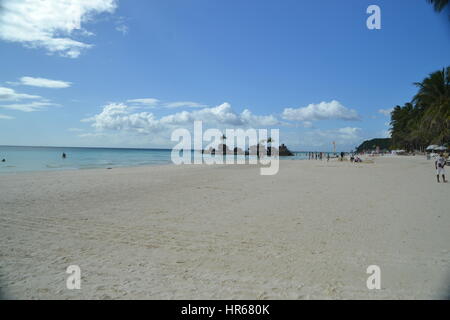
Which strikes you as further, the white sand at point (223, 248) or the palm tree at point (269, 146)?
the palm tree at point (269, 146)

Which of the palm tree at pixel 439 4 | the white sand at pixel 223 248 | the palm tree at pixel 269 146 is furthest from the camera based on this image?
the palm tree at pixel 269 146

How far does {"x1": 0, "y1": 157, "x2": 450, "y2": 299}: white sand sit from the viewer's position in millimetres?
3451

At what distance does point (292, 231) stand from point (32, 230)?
Result: 18.2ft

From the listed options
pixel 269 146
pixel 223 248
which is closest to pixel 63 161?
pixel 223 248

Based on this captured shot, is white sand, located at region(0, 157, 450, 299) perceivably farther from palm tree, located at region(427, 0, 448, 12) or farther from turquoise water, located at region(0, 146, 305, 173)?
turquoise water, located at region(0, 146, 305, 173)

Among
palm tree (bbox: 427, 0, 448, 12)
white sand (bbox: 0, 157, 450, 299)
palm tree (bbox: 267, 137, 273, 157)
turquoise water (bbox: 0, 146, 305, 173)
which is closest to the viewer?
white sand (bbox: 0, 157, 450, 299)

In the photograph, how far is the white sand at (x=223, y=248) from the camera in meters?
3.45

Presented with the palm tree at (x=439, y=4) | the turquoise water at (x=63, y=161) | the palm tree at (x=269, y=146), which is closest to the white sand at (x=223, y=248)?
the palm tree at (x=439, y=4)

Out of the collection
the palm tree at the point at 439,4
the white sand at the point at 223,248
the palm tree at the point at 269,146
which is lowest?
the white sand at the point at 223,248

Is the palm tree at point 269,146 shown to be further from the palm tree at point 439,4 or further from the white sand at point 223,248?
the white sand at point 223,248

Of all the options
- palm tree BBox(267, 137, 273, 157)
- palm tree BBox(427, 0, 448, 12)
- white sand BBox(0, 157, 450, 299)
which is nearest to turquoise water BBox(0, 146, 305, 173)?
white sand BBox(0, 157, 450, 299)

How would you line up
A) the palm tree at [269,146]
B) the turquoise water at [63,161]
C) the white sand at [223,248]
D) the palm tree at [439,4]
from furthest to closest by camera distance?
the palm tree at [269,146], the turquoise water at [63,161], the palm tree at [439,4], the white sand at [223,248]

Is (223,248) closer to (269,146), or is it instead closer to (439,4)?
(439,4)
